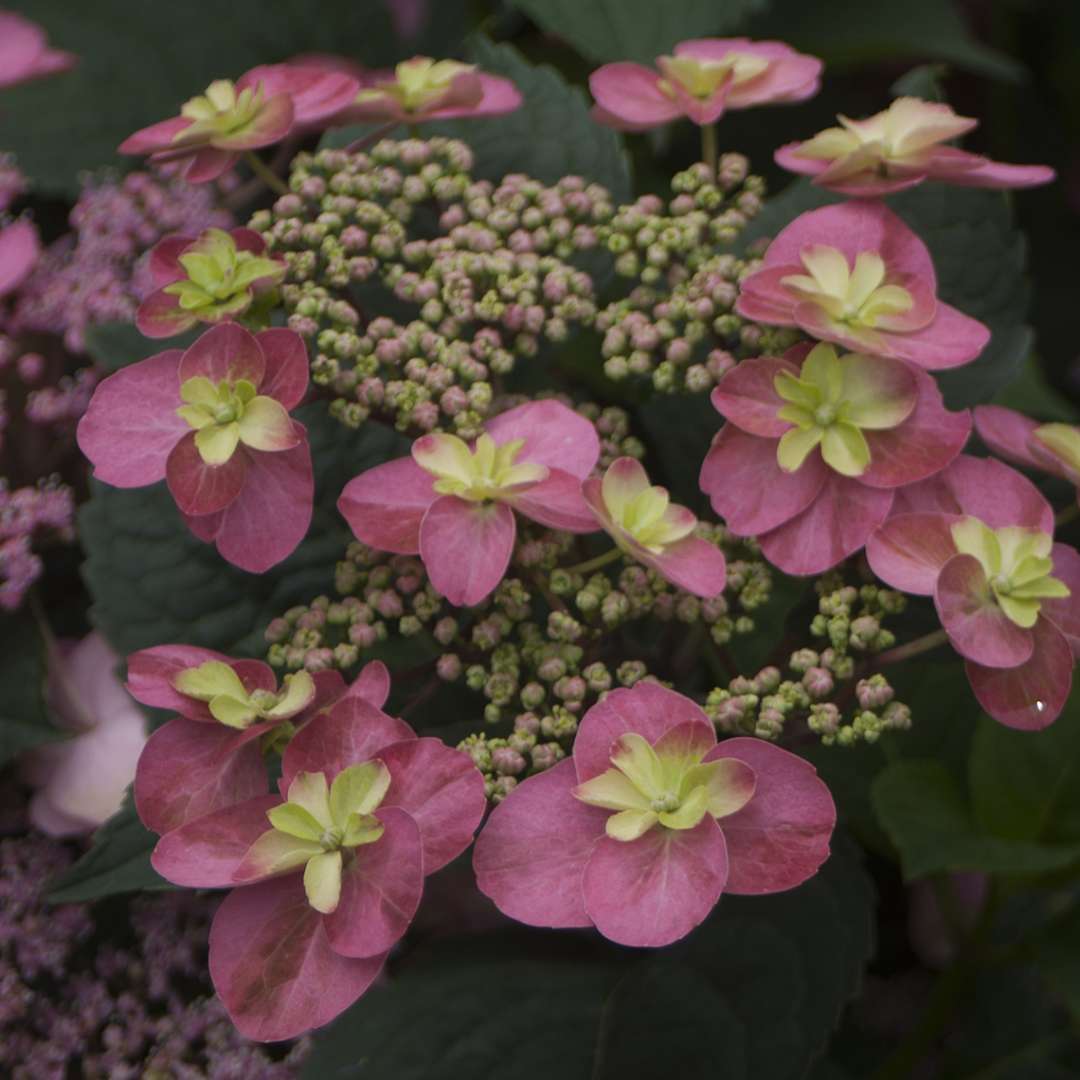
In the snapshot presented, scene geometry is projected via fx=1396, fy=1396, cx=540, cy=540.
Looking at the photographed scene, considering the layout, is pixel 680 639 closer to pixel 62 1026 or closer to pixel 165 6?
pixel 62 1026

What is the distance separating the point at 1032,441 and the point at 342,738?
11.6 inches

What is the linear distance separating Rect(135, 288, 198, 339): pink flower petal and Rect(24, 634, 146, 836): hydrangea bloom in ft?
0.65

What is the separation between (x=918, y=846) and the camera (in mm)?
624

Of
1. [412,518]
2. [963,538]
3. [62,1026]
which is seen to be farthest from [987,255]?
[62,1026]

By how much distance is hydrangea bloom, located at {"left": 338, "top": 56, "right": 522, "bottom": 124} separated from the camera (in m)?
0.62

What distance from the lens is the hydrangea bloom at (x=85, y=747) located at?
67 centimetres

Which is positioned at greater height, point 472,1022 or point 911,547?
point 911,547

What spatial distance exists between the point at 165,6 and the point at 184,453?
1.88 feet

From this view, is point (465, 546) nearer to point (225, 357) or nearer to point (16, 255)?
point (225, 357)

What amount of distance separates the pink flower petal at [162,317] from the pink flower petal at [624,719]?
22 cm

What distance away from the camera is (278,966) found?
1.49 ft

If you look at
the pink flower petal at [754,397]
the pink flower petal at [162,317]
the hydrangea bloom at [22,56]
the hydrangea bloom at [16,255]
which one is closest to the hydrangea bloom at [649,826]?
the pink flower petal at [754,397]

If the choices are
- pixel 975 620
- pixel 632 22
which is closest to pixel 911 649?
pixel 975 620

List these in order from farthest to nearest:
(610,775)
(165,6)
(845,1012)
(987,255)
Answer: (165,6) < (845,1012) < (987,255) < (610,775)
